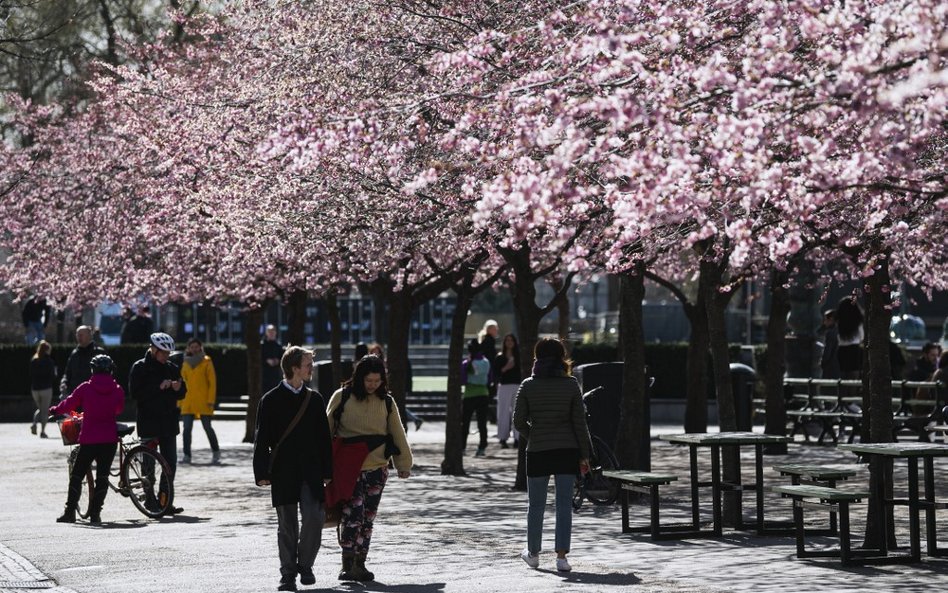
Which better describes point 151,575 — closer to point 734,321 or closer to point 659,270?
point 659,270

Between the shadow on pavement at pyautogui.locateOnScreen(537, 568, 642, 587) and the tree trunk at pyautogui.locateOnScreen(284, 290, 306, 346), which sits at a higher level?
the tree trunk at pyautogui.locateOnScreen(284, 290, 306, 346)

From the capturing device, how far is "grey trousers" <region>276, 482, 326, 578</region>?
36.4 feet

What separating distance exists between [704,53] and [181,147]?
12346mm

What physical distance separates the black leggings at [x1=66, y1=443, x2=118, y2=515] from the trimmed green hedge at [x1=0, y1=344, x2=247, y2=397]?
21.1 meters

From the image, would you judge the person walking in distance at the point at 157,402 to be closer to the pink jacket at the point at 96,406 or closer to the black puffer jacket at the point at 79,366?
the pink jacket at the point at 96,406

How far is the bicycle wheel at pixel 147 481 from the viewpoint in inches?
638

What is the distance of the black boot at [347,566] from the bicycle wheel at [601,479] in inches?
229

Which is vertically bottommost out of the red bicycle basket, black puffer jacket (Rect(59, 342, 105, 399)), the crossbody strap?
the red bicycle basket

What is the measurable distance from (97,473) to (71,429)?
50cm

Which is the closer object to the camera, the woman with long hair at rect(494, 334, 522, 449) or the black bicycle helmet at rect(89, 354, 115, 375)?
the black bicycle helmet at rect(89, 354, 115, 375)

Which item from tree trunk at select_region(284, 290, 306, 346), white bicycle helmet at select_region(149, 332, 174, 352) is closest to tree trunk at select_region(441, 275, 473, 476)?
white bicycle helmet at select_region(149, 332, 174, 352)

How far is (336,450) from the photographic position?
456 inches

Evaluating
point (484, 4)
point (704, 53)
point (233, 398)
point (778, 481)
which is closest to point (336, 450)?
point (704, 53)

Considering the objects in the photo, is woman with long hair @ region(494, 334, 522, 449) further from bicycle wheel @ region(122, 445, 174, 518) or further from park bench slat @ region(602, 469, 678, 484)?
park bench slat @ region(602, 469, 678, 484)
